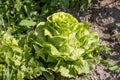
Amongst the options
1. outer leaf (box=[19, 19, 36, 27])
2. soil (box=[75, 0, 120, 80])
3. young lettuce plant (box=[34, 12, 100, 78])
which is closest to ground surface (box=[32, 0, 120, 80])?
soil (box=[75, 0, 120, 80])

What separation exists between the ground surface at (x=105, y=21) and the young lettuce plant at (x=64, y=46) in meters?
0.26

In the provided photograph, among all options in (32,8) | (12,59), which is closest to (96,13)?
(32,8)

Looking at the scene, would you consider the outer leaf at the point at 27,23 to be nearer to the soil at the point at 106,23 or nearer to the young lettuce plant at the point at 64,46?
the young lettuce plant at the point at 64,46

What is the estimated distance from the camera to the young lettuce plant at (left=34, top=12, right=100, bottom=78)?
9.77 ft

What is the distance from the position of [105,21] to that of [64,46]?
0.70 m

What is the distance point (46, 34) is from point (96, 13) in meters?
0.77

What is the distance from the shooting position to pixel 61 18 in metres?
2.99

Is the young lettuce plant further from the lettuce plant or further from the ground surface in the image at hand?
the ground surface

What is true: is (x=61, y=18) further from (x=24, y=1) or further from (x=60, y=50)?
(x=24, y=1)

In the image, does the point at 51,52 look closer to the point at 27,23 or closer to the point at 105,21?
the point at 27,23

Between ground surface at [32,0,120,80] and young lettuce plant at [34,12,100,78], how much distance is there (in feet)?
0.84

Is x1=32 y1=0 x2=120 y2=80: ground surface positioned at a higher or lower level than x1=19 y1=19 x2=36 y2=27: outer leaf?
lower

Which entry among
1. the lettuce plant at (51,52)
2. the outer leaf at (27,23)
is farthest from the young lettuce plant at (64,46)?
the outer leaf at (27,23)

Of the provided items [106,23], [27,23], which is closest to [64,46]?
[27,23]
